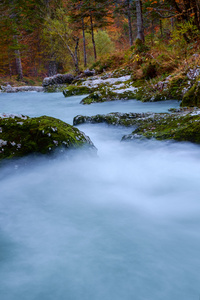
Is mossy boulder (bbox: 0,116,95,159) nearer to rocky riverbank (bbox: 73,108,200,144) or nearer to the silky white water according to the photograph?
the silky white water

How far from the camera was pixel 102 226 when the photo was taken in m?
2.18

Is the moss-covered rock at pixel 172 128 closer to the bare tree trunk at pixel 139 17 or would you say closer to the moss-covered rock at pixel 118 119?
the moss-covered rock at pixel 118 119

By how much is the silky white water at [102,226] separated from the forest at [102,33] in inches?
273

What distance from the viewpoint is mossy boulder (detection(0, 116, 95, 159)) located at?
330 centimetres

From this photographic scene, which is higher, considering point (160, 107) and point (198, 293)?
point (160, 107)

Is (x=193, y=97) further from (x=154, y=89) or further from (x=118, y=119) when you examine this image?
(x=154, y=89)

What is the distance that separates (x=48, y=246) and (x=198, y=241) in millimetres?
1256

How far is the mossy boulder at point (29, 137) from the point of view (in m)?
3.30

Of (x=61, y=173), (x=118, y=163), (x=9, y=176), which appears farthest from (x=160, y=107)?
(x=9, y=176)

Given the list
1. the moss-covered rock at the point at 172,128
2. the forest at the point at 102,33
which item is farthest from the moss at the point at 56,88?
the moss-covered rock at the point at 172,128

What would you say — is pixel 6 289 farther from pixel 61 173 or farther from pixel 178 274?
pixel 61 173

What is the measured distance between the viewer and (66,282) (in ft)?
5.03

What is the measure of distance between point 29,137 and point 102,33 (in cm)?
3348

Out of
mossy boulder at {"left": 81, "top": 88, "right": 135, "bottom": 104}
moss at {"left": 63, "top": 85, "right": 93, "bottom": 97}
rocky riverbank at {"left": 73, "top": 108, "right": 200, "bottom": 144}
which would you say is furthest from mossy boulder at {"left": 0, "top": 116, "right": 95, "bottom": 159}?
moss at {"left": 63, "top": 85, "right": 93, "bottom": 97}
